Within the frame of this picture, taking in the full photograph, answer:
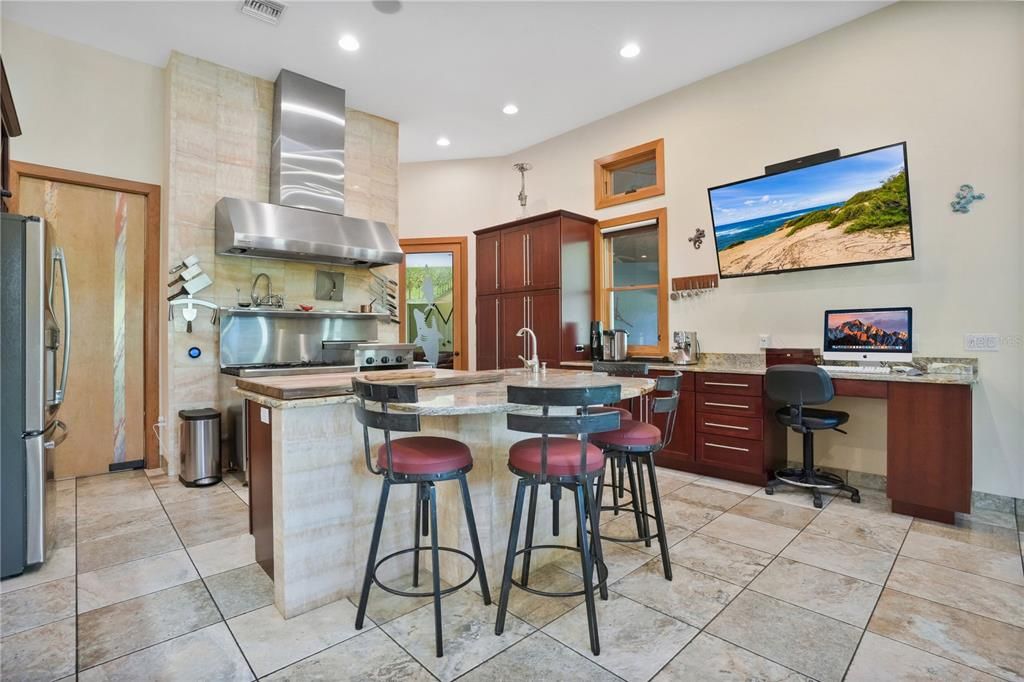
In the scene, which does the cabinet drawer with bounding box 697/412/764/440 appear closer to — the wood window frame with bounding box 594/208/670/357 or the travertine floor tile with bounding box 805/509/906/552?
the travertine floor tile with bounding box 805/509/906/552

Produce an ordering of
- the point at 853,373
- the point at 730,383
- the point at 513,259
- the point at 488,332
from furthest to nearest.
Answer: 1. the point at 488,332
2. the point at 513,259
3. the point at 730,383
4. the point at 853,373

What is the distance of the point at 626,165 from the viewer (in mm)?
5203

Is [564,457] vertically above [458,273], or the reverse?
[458,273]

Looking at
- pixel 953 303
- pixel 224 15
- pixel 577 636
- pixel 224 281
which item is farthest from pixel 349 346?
pixel 953 303

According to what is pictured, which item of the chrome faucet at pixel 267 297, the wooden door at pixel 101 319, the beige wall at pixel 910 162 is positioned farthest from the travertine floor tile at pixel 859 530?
the wooden door at pixel 101 319

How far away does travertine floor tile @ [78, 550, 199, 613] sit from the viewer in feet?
6.97

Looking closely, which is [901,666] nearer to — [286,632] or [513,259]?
[286,632]

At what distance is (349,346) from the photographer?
14.9ft

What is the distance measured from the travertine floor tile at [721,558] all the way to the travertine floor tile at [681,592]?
0.23ft

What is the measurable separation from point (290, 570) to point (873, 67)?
4795 mm

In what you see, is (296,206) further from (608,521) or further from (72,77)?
(608,521)

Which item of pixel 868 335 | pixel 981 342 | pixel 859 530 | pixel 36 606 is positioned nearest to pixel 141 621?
pixel 36 606

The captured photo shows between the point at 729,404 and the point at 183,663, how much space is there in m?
3.56

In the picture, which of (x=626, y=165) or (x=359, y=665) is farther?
(x=626, y=165)
